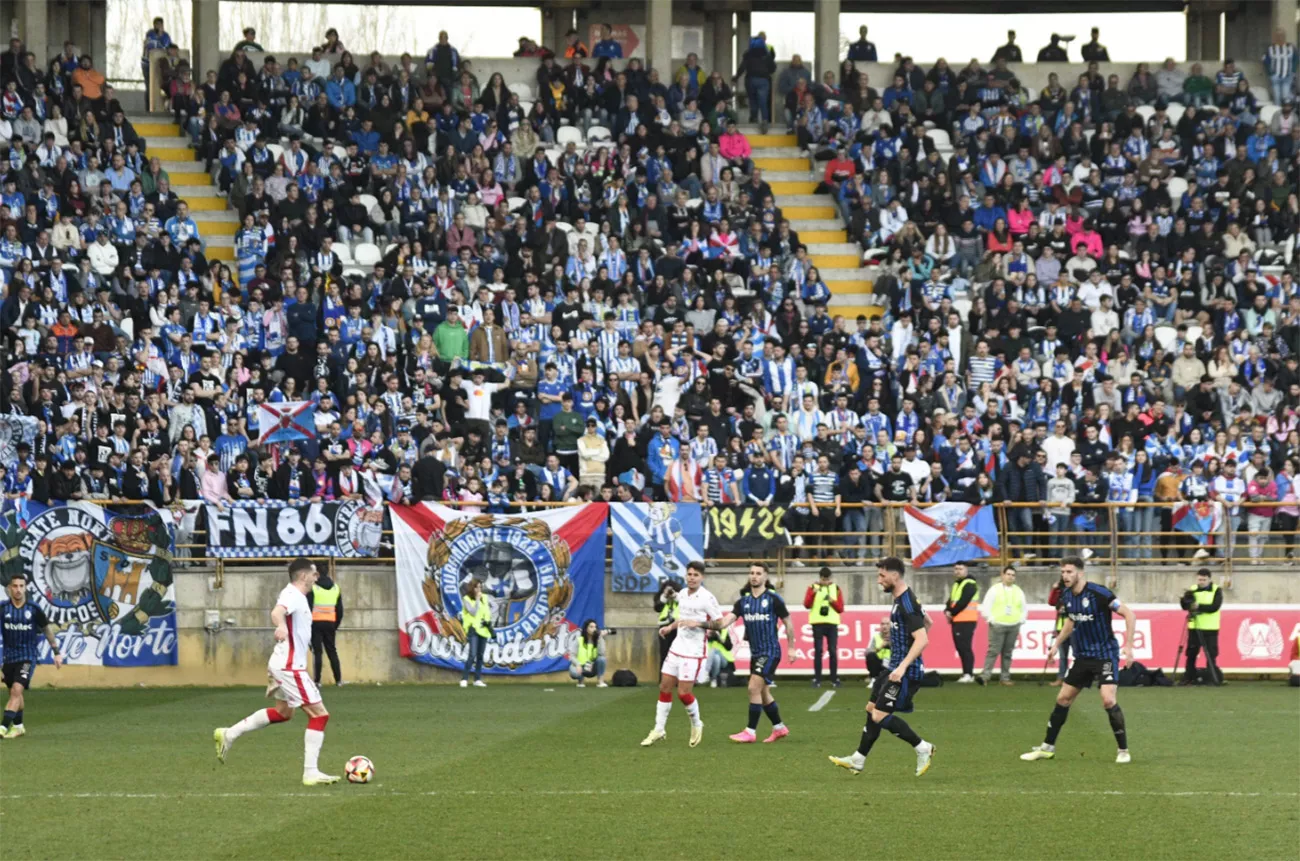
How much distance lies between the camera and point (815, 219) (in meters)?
39.6

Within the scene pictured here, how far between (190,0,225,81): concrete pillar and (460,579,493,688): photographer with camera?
16.1 meters

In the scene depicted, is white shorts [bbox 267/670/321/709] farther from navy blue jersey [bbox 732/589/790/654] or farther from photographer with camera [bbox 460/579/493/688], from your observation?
photographer with camera [bbox 460/579/493/688]

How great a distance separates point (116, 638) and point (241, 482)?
9.53 ft

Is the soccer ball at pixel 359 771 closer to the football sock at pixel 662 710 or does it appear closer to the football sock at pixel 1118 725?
the football sock at pixel 662 710

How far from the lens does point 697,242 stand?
1390 inches

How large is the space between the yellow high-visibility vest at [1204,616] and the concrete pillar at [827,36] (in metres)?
18.0

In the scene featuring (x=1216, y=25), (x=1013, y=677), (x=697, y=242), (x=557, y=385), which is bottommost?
(x=1013, y=677)

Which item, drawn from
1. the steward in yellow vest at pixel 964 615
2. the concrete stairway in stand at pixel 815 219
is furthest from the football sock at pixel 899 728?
the concrete stairway in stand at pixel 815 219

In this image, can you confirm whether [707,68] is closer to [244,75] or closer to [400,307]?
[244,75]

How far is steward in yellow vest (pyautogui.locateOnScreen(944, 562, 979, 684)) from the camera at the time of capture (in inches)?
1115

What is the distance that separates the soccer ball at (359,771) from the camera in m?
15.5

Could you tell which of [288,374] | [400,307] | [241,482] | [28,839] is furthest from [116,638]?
[28,839]

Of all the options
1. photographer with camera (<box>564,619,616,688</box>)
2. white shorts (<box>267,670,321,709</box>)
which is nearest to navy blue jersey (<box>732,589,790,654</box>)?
white shorts (<box>267,670,321,709</box>)

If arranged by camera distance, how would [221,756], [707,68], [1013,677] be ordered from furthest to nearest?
[707,68] → [1013,677] → [221,756]
